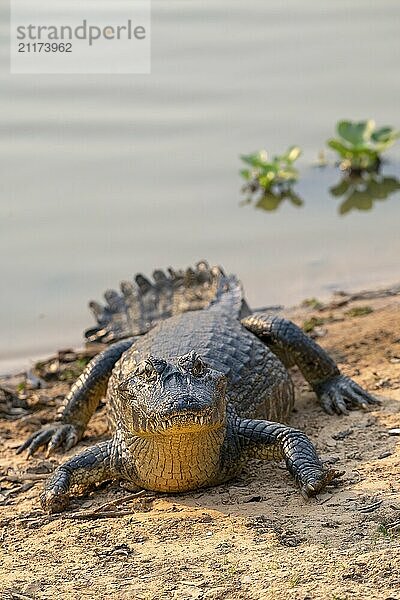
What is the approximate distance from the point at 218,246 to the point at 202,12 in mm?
8516

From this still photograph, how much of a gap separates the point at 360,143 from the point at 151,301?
4.46 meters

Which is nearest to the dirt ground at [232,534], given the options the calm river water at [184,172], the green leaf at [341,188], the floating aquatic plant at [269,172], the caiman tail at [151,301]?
the caiman tail at [151,301]

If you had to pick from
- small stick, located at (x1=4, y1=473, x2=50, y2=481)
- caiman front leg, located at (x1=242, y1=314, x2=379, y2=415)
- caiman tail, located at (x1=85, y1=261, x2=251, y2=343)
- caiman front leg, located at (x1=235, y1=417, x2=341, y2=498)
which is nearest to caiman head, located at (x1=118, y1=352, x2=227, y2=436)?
caiman front leg, located at (x1=235, y1=417, x2=341, y2=498)

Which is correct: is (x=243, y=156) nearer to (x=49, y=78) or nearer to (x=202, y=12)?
(x=49, y=78)

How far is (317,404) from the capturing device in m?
6.48

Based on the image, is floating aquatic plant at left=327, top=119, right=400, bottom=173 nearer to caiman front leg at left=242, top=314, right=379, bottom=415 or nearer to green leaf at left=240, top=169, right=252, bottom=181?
green leaf at left=240, top=169, right=252, bottom=181

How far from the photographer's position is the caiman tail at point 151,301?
787 cm

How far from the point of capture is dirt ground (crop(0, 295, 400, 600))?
3.98 metres

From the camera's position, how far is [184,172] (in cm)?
1164

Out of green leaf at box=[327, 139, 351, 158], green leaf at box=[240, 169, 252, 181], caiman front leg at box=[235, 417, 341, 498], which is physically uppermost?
green leaf at box=[327, 139, 351, 158]

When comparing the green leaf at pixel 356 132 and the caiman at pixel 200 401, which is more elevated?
the green leaf at pixel 356 132

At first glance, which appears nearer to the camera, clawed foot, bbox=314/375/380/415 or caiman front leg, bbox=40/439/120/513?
caiman front leg, bbox=40/439/120/513

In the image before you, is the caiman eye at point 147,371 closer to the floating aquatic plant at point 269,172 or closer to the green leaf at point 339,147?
the floating aquatic plant at point 269,172

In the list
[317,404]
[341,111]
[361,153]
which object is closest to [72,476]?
[317,404]
